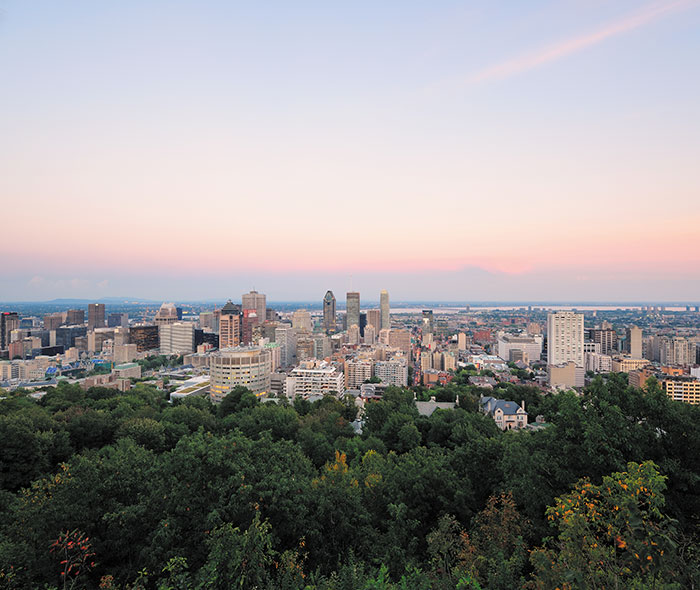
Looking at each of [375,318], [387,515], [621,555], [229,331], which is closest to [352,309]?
[375,318]

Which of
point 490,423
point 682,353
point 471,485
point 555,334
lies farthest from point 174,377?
point 682,353

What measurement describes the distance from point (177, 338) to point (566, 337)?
261ft

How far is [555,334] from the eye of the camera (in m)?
69.7

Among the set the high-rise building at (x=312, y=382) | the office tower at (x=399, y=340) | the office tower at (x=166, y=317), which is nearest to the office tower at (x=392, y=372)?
the high-rise building at (x=312, y=382)

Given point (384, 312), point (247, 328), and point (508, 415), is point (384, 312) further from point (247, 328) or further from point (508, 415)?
point (508, 415)

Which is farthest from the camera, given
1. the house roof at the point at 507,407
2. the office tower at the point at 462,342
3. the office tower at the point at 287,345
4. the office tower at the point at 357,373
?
the office tower at the point at 462,342

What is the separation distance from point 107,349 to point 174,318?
19649mm

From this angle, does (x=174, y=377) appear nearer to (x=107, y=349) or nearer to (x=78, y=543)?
(x=107, y=349)

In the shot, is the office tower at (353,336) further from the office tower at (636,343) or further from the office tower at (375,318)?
the office tower at (636,343)

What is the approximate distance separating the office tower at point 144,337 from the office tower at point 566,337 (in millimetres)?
83856

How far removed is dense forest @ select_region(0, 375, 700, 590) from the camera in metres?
5.69

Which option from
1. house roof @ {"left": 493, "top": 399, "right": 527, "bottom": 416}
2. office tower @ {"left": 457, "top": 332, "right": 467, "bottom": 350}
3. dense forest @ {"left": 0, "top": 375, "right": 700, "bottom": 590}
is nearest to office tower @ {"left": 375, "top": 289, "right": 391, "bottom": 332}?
office tower @ {"left": 457, "top": 332, "right": 467, "bottom": 350}

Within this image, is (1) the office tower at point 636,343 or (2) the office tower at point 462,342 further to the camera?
(2) the office tower at point 462,342

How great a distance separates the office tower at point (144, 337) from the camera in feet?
293
